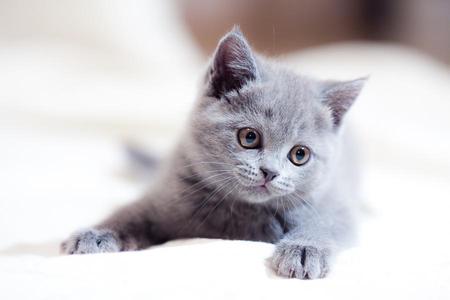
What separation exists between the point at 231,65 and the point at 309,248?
0.52 m

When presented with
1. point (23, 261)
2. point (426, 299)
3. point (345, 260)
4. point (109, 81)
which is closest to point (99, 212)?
point (23, 261)

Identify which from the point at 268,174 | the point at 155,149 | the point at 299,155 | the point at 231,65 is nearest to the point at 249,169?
the point at 268,174

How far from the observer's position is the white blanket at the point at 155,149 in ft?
3.29

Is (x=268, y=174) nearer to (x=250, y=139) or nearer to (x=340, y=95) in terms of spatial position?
(x=250, y=139)

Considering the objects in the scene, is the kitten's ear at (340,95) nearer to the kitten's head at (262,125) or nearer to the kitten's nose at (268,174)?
the kitten's head at (262,125)

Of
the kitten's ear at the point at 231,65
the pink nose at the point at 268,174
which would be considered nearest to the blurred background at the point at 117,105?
the kitten's ear at the point at 231,65

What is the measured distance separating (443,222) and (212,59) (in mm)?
921

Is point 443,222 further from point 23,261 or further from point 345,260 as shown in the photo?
point 23,261

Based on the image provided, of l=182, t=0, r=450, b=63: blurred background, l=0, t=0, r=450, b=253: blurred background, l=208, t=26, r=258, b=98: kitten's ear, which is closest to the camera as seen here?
l=208, t=26, r=258, b=98: kitten's ear

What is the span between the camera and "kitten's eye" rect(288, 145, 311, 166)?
4.32ft

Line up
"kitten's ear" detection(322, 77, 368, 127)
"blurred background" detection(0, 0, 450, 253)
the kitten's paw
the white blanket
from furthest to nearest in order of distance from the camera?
"blurred background" detection(0, 0, 450, 253) < "kitten's ear" detection(322, 77, 368, 127) < the kitten's paw < the white blanket

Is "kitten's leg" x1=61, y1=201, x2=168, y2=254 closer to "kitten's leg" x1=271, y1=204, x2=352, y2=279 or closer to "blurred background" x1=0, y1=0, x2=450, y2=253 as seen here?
"blurred background" x1=0, y1=0, x2=450, y2=253

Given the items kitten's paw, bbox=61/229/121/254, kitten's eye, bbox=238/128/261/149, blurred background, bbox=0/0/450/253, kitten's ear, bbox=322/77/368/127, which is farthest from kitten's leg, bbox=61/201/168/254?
kitten's ear, bbox=322/77/368/127

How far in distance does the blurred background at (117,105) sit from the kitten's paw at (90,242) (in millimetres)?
241
